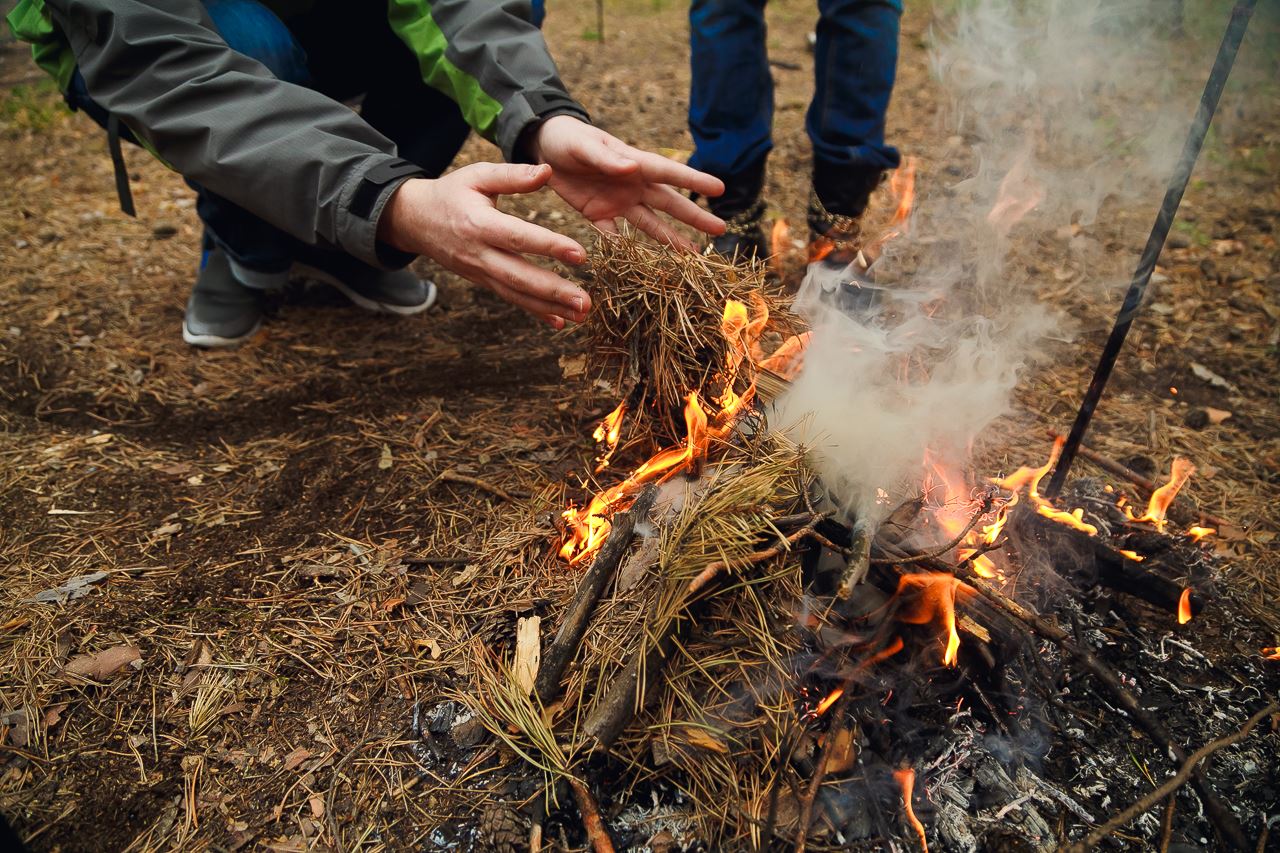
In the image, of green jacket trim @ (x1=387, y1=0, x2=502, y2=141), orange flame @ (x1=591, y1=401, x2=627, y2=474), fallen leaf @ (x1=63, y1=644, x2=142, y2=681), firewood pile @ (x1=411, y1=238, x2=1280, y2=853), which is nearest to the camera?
firewood pile @ (x1=411, y1=238, x2=1280, y2=853)

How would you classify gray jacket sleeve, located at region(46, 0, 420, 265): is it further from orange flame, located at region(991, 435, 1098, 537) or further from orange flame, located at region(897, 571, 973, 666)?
orange flame, located at region(991, 435, 1098, 537)

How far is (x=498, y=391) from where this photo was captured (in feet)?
9.29

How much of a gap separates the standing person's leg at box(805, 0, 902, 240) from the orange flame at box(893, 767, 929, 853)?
7.63ft

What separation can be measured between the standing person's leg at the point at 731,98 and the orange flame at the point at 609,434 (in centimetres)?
105

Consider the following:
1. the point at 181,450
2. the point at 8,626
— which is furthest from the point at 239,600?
the point at 181,450

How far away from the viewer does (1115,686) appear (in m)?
1.75

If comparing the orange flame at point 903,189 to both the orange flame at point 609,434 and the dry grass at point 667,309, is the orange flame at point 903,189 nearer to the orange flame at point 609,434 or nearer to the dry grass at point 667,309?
the dry grass at point 667,309

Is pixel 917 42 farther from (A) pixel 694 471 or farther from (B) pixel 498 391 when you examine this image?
(A) pixel 694 471

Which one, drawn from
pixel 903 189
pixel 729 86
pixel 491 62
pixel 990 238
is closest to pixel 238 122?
pixel 491 62

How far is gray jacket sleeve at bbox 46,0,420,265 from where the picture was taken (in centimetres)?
192

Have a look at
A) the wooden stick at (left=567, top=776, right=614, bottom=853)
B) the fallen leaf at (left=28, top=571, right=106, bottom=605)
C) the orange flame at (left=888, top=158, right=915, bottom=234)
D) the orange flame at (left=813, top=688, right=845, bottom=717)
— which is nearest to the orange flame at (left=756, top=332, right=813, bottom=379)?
the orange flame at (left=813, top=688, right=845, bottom=717)

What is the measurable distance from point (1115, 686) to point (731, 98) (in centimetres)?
247

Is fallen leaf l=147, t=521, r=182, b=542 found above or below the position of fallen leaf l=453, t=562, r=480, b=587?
below

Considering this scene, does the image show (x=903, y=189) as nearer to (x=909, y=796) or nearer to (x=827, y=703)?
(x=827, y=703)
